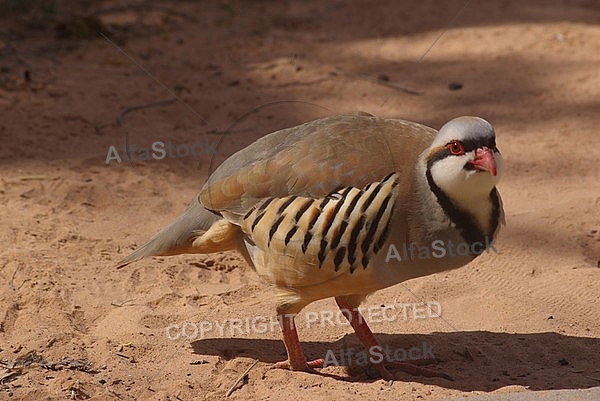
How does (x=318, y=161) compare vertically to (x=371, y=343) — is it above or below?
above

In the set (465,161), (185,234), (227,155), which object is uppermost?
(465,161)

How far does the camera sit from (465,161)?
4.01 m

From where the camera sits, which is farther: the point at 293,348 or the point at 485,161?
the point at 293,348

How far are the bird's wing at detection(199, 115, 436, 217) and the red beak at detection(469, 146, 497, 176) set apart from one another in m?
0.33

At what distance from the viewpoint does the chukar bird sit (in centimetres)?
408

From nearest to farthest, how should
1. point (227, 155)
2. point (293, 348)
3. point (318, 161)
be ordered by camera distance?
1. point (318, 161)
2. point (293, 348)
3. point (227, 155)

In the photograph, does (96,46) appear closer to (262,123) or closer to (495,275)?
(262,123)

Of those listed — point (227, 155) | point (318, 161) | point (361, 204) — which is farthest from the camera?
point (227, 155)

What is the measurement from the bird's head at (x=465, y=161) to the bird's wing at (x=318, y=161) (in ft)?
0.58

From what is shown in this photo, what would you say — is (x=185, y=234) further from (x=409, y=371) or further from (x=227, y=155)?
(x=227, y=155)

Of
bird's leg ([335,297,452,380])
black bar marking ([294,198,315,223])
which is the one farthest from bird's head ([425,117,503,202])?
bird's leg ([335,297,452,380])

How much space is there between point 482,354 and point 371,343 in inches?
22.7

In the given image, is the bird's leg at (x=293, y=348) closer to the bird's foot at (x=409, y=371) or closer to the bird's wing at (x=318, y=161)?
the bird's foot at (x=409, y=371)

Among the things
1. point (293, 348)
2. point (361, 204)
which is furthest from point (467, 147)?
point (293, 348)
